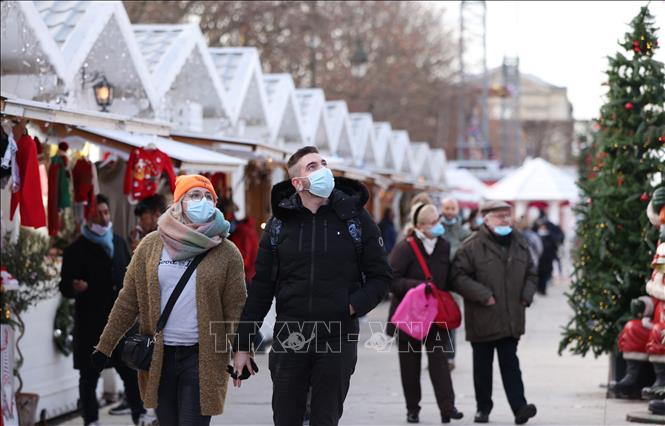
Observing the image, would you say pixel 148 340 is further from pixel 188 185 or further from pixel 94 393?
pixel 94 393

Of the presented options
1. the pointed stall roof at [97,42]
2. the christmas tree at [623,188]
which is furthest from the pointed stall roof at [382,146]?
the christmas tree at [623,188]

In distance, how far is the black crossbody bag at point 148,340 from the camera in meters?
7.02

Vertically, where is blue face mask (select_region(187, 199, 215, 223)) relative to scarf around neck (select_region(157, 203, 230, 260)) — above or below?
above

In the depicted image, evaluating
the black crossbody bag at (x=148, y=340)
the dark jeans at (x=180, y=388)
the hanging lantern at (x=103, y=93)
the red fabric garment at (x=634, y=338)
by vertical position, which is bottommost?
the red fabric garment at (x=634, y=338)

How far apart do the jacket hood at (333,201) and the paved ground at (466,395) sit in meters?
4.28

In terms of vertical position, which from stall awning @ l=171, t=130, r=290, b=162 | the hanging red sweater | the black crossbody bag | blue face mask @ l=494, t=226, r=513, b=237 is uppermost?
stall awning @ l=171, t=130, r=290, b=162

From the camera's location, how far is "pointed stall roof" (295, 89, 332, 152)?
77.9 ft

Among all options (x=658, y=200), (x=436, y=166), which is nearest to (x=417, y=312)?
(x=658, y=200)

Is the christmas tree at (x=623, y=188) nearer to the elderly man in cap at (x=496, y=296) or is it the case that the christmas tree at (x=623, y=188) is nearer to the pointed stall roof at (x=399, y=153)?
the elderly man in cap at (x=496, y=296)

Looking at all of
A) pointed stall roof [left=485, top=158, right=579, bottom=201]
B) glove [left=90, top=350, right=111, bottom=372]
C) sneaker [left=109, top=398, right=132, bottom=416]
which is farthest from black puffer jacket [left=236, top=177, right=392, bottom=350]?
pointed stall roof [left=485, top=158, right=579, bottom=201]

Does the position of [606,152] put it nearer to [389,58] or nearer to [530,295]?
[530,295]

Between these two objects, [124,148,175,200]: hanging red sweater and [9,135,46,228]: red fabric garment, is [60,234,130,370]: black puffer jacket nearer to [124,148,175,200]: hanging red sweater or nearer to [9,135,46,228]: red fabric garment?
[9,135,46,228]: red fabric garment

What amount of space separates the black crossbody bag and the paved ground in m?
→ 4.22

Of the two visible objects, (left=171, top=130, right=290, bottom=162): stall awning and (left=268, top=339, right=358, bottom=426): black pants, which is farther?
(left=171, top=130, right=290, bottom=162): stall awning
